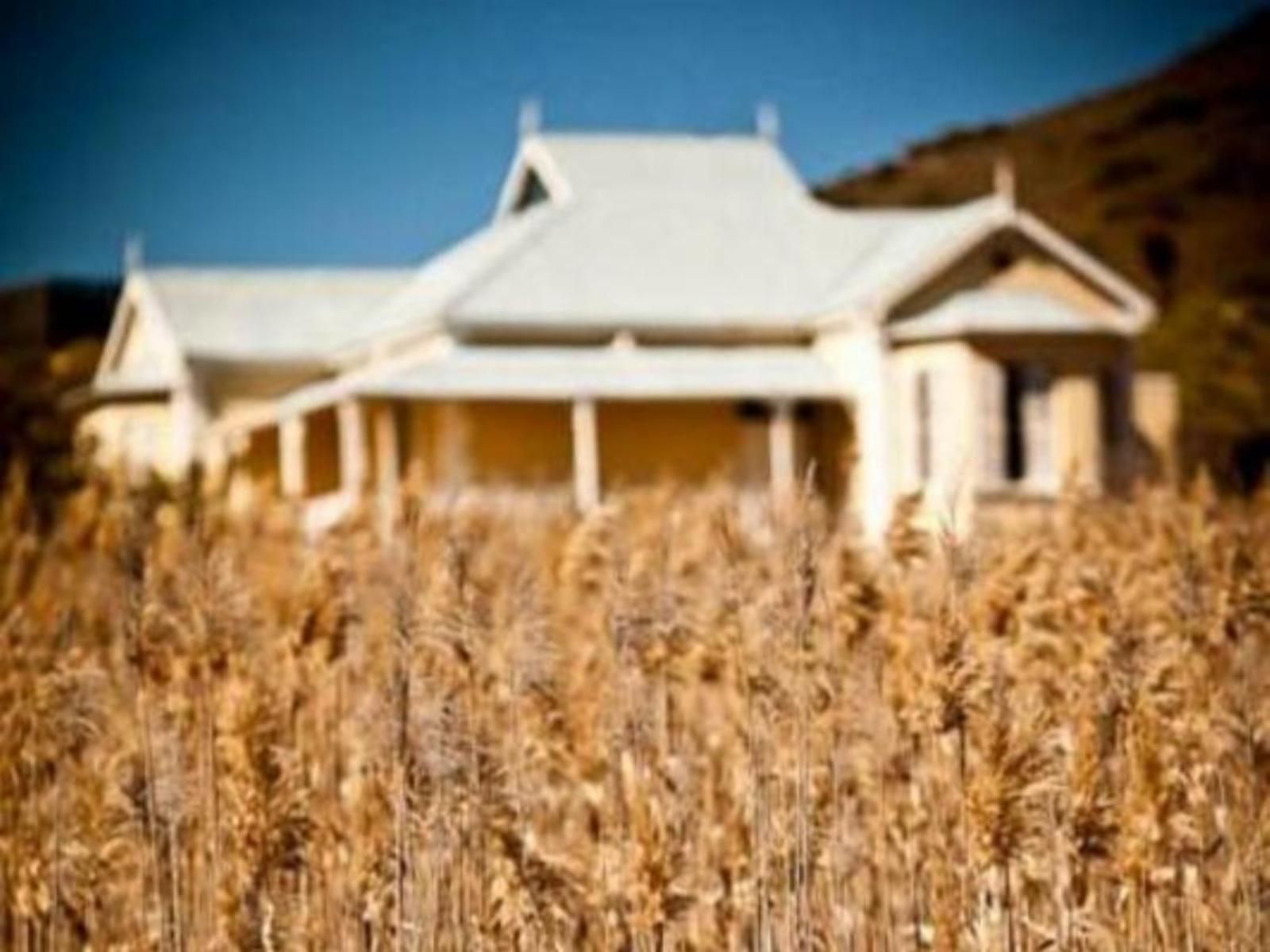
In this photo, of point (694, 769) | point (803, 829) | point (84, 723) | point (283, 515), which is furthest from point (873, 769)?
point (283, 515)

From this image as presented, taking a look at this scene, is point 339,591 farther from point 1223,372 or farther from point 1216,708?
point 1223,372

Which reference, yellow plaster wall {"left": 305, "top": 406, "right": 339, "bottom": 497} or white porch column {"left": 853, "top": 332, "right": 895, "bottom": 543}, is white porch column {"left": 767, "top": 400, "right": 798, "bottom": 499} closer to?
white porch column {"left": 853, "top": 332, "right": 895, "bottom": 543}

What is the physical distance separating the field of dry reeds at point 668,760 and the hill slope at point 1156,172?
31.6 m

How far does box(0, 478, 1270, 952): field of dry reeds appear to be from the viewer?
492cm

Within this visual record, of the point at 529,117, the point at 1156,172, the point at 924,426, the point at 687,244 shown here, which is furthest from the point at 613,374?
the point at 1156,172

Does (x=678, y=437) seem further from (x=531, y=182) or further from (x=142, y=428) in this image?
(x=142, y=428)

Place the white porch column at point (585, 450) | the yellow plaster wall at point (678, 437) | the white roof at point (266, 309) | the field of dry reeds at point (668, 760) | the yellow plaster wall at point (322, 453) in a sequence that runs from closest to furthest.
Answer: the field of dry reeds at point (668, 760)
the white porch column at point (585, 450)
the yellow plaster wall at point (678, 437)
the yellow plaster wall at point (322, 453)
the white roof at point (266, 309)

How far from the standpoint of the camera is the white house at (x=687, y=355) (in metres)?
22.8

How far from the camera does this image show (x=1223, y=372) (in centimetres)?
3102

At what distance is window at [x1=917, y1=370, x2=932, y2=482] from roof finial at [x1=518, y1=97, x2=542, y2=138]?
17.5 feet

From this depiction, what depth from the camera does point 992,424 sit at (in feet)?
73.9

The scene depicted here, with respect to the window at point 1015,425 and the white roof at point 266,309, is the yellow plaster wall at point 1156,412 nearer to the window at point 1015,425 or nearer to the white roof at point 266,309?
the window at point 1015,425

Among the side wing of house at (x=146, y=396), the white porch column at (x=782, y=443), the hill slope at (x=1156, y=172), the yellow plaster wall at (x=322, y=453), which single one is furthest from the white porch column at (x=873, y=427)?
the hill slope at (x=1156, y=172)

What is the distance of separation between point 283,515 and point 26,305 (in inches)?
983
